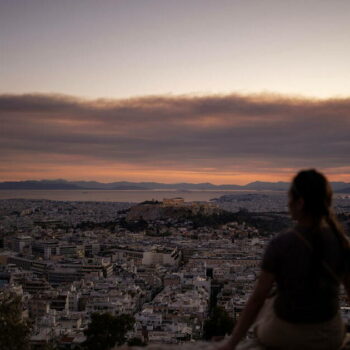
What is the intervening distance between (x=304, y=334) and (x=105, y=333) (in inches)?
375

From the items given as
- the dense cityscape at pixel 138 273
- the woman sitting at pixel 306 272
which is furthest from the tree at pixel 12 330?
the woman sitting at pixel 306 272

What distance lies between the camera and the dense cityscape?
17812 mm

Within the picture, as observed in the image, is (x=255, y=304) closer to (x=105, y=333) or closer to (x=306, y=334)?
(x=306, y=334)

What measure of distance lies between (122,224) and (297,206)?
6519cm

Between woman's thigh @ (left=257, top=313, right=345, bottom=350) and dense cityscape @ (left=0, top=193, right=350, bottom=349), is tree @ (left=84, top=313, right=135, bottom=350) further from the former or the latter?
woman's thigh @ (left=257, top=313, right=345, bottom=350)

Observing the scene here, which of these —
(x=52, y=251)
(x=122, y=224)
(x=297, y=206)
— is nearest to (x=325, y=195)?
(x=297, y=206)

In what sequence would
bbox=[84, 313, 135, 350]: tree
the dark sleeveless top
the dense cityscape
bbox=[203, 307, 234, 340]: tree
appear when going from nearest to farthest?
the dark sleeveless top → bbox=[84, 313, 135, 350]: tree → bbox=[203, 307, 234, 340]: tree → the dense cityscape

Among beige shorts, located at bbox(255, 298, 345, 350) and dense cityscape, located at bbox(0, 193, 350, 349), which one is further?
dense cityscape, located at bbox(0, 193, 350, 349)

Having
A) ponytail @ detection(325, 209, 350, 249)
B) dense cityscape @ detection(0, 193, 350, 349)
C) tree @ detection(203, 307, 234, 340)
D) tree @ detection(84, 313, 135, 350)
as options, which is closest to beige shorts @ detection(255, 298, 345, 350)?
ponytail @ detection(325, 209, 350, 249)

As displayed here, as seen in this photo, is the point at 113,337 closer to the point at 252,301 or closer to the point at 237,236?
the point at 252,301

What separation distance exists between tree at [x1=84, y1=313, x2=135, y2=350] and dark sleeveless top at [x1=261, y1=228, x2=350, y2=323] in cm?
886

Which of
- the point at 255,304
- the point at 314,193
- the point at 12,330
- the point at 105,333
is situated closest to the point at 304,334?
the point at 255,304

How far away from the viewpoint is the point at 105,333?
1152 centimetres

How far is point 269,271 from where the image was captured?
2.43 m
